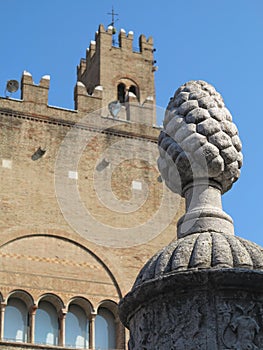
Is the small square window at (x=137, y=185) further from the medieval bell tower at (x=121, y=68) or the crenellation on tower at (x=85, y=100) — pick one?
the medieval bell tower at (x=121, y=68)

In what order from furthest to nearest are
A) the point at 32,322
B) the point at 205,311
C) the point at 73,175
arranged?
the point at 73,175 → the point at 32,322 → the point at 205,311

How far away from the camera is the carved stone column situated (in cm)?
399

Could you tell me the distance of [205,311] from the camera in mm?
4023

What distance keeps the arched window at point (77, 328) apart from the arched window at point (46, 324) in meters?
0.27

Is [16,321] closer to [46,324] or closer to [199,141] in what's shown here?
[46,324]

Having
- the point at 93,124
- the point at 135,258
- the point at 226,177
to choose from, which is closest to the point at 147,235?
the point at 135,258

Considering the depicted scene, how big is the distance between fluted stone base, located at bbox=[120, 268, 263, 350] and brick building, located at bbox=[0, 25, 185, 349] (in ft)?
37.7

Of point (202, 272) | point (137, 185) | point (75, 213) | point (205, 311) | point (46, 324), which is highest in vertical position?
point (137, 185)

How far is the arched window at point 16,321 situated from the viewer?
605 inches

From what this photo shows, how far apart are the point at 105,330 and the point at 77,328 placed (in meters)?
0.64

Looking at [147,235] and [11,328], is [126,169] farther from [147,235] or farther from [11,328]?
[11,328]

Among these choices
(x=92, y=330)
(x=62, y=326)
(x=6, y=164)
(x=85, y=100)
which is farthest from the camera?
(x=85, y=100)

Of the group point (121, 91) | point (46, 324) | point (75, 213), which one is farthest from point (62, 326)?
point (121, 91)

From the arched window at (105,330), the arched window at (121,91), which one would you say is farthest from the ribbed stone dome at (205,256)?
the arched window at (121,91)
